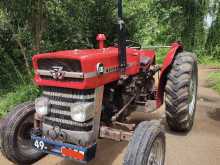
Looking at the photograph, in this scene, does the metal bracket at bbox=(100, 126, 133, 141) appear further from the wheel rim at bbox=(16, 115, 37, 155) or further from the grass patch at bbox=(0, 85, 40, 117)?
the grass patch at bbox=(0, 85, 40, 117)

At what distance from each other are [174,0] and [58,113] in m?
14.6

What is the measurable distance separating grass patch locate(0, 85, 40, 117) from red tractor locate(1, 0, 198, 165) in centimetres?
248

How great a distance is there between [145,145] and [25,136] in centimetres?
181

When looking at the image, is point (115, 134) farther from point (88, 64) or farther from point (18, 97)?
point (18, 97)

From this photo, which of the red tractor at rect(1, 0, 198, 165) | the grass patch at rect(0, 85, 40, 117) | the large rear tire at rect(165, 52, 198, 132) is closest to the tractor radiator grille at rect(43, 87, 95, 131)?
the red tractor at rect(1, 0, 198, 165)

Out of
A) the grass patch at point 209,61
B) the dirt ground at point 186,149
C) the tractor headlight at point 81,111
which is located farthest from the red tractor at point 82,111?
the grass patch at point 209,61

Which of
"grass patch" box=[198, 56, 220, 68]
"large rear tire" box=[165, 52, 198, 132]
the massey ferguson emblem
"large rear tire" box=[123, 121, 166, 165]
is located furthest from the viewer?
"grass patch" box=[198, 56, 220, 68]

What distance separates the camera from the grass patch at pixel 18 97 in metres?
6.93

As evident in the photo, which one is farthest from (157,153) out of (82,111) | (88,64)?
(88,64)

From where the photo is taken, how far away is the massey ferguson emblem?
12.5 ft

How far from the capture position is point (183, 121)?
5.23m


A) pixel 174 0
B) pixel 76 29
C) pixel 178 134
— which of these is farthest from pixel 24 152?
pixel 174 0

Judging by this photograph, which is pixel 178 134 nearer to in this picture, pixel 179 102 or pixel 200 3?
pixel 179 102

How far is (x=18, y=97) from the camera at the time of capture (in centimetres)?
727
